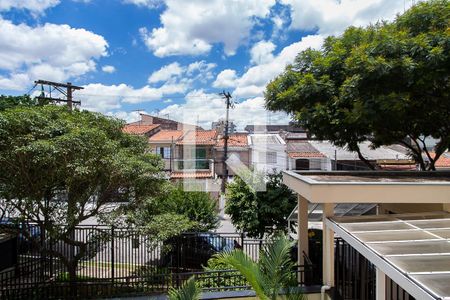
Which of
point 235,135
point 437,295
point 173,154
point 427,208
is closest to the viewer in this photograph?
point 437,295

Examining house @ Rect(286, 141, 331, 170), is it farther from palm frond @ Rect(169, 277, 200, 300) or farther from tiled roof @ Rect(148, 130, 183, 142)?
palm frond @ Rect(169, 277, 200, 300)

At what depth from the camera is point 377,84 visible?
933 centimetres

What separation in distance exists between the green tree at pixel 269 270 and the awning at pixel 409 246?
3.48 ft

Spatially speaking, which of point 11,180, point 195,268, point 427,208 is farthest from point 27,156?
point 427,208

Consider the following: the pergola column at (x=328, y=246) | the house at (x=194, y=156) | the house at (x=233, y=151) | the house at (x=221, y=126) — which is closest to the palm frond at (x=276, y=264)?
the pergola column at (x=328, y=246)

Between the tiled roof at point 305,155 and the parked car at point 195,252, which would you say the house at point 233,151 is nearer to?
the tiled roof at point 305,155

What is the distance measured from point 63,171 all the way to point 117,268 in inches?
228

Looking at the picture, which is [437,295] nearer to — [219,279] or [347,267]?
[347,267]

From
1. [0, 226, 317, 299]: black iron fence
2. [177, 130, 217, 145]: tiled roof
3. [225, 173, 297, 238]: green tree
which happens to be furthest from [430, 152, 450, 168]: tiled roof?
[0, 226, 317, 299]: black iron fence

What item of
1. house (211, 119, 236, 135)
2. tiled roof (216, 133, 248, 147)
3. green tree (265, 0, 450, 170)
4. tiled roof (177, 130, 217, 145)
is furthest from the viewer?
tiled roof (216, 133, 248, 147)

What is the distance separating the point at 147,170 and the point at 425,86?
26.8ft

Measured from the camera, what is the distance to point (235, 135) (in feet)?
113

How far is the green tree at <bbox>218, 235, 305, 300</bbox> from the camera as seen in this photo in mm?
5686

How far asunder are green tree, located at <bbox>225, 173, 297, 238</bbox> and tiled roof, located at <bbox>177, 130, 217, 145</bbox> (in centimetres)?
1580
